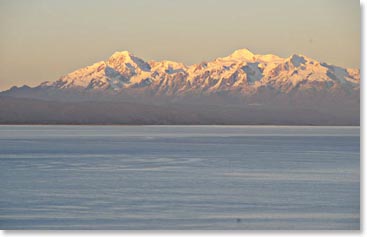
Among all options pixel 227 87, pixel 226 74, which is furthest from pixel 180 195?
pixel 227 87

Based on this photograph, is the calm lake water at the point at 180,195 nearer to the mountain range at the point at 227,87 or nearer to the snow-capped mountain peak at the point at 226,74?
the mountain range at the point at 227,87

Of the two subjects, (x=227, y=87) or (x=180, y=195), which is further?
(x=227, y=87)

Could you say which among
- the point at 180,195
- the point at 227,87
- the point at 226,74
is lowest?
the point at 180,195

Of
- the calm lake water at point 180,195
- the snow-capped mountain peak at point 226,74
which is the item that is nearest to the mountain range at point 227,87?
the snow-capped mountain peak at point 226,74

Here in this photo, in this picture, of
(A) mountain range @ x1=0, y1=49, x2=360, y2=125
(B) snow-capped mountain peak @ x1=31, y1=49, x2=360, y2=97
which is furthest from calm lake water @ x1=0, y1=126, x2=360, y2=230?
(B) snow-capped mountain peak @ x1=31, y1=49, x2=360, y2=97

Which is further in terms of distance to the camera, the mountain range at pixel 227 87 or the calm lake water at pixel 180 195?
the mountain range at pixel 227 87

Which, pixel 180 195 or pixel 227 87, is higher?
pixel 227 87

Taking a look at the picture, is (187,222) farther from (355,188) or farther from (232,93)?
(232,93)

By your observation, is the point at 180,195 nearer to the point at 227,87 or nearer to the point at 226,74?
the point at 226,74
